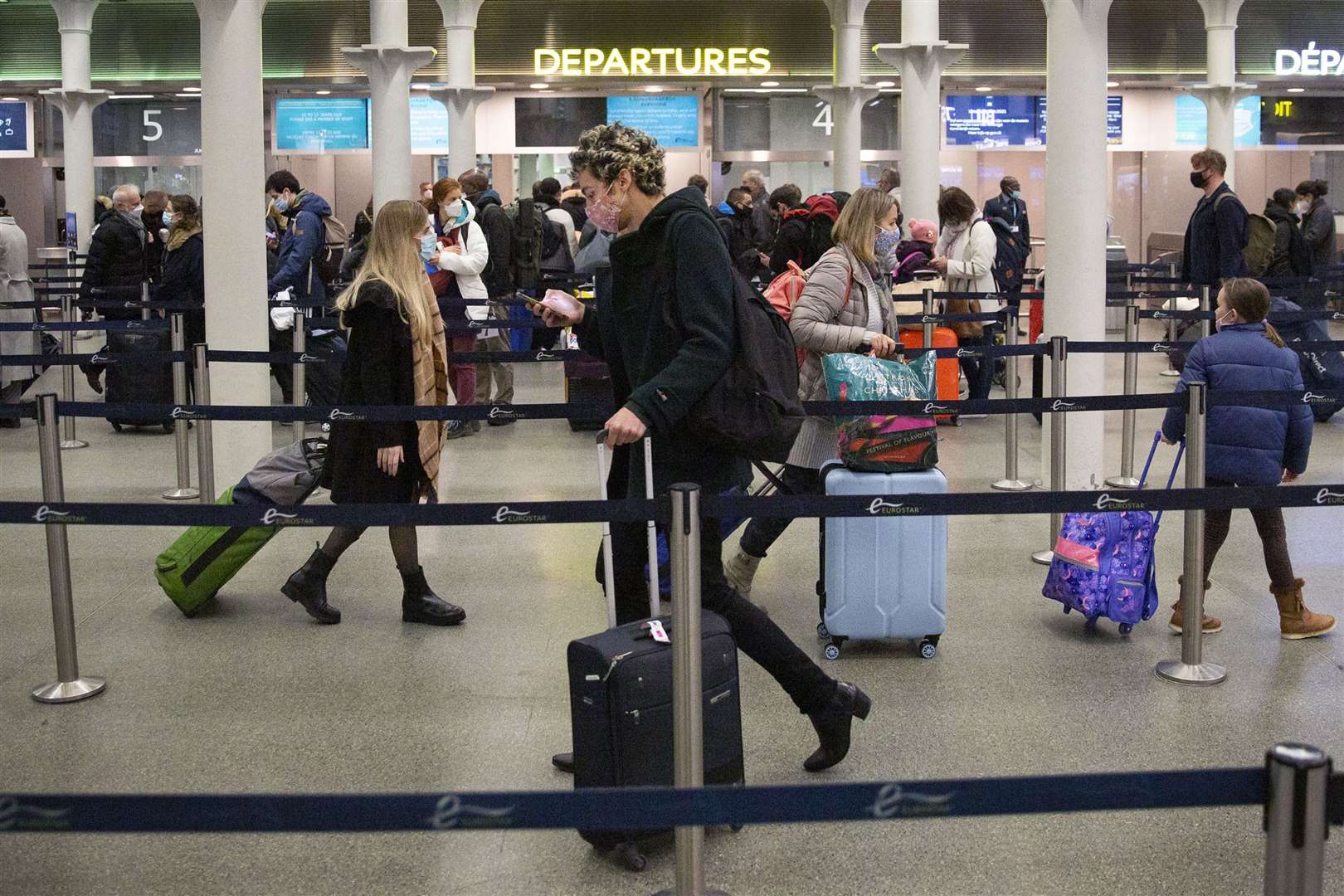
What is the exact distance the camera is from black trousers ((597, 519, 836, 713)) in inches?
187

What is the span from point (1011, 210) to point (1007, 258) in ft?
2.16

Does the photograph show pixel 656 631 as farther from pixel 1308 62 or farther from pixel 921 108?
pixel 1308 62

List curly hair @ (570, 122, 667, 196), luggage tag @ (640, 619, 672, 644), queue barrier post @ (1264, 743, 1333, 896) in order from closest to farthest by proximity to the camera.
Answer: queue barrier post @ (1264, 743, 1333, 896) < luggage tag @ (640, 619, 672, 644) < curly hair @ (570, 122, 667, 196)

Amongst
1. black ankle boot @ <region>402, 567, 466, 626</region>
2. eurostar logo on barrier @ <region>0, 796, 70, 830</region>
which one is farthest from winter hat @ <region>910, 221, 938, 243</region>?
eurostar logo on barrier @ <region>0, 796, 70, 830</region>

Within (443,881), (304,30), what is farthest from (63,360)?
(304,30)

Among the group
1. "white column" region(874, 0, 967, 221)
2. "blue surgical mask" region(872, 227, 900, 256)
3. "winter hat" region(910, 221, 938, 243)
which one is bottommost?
"blue surgical mask" region(872, 227, 900, 256)

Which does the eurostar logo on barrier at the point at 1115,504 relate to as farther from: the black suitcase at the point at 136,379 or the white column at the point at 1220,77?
the white column at the point at 1220,77

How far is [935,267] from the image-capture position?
43.8ft

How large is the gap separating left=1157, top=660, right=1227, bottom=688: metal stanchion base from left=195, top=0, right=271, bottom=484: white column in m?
6.33

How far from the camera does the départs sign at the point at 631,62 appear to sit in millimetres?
28219

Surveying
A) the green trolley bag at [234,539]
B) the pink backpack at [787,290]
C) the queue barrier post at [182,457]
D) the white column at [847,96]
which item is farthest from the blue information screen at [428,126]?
the green trolley bag at [234,539]

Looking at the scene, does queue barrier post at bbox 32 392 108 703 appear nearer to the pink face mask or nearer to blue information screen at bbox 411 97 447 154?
the pink face mask

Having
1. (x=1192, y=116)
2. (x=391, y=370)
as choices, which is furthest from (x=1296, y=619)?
(x=1192, y=116)

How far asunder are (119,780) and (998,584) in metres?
4.32
